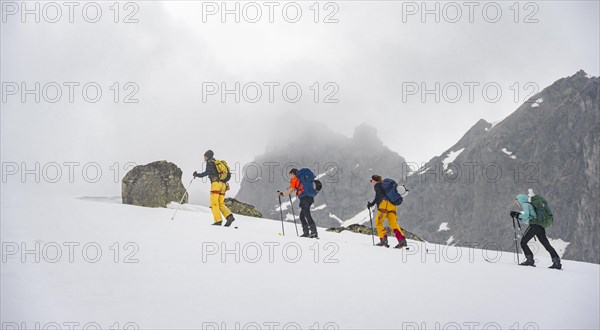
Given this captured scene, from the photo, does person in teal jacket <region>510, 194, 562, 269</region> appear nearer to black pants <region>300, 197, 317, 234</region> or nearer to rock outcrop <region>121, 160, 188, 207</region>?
black pants <region>300, 197, 317, 234</region>

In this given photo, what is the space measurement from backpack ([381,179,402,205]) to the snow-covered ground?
2391mm

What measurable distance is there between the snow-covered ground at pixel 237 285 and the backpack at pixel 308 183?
117 inches

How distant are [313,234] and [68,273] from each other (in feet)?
26.2

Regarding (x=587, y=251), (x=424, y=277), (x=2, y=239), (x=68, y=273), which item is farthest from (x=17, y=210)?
(x=587, y=251)

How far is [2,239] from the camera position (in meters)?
7.98

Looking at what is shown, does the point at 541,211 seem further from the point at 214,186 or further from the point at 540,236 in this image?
the point at 214,186

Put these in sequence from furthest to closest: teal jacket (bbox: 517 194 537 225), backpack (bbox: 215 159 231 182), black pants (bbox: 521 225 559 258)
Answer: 1. backpack (bbox: 215 159 231 182)
2. teal jacket (bbox: 517 194 537 225)
3. black pants (bbox: 521 225 559 258)

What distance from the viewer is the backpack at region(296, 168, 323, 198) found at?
45.3 ft

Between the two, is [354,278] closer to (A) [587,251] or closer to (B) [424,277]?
(B) [424,277]

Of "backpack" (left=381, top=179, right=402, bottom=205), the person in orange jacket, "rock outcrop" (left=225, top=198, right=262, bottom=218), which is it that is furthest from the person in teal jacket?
"rock outcrop" (left=225, top=198, right=262, bottom=218)

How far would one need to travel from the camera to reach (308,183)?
13.9 metres

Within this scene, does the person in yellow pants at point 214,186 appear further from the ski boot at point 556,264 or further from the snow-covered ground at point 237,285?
the ski boot at point 556,264

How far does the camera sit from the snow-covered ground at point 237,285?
583 centimetres

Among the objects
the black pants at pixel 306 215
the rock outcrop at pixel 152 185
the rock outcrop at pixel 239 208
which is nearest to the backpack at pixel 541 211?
the black pants at pixel 306 215
